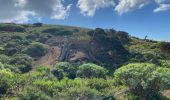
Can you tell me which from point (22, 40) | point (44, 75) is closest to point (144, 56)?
point (44, 75)

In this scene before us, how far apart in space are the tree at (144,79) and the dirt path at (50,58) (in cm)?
4439

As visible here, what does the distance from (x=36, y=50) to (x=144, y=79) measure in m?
67.5

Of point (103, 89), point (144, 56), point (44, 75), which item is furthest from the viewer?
point (144, 56)

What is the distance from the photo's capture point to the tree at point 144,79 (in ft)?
303

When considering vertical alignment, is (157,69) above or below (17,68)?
above

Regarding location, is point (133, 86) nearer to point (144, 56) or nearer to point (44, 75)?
point (44, 75)

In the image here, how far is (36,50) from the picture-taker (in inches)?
5999

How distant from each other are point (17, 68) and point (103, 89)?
40008 millimetres

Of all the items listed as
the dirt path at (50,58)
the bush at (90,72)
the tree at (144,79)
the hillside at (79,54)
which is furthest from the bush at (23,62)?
the tree at (144,79)

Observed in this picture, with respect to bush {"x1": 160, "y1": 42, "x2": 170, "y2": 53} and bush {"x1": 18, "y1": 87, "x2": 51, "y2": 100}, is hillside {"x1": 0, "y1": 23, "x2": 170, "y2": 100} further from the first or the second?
bush {"x1": 18, "y1": 87, "x2": 51, "y2": 100}

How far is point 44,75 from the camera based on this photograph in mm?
113312

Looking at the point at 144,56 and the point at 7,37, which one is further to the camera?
the point at 7,37

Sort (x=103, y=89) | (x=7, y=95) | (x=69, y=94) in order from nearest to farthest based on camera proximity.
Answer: (x=69, y=94) < (x=7, y=95) < (x=103, y=89)

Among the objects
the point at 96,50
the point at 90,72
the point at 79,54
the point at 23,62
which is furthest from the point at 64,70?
the point at 96,50
